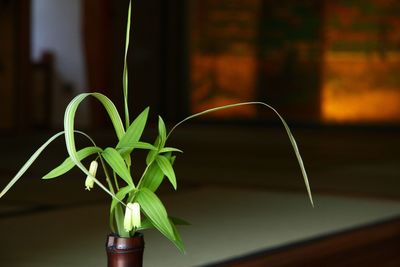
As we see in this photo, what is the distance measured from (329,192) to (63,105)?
4.40 m

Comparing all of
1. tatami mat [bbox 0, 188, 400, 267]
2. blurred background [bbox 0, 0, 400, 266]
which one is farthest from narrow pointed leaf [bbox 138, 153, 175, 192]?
blurred background [bbox 0, 0, 400, 266]

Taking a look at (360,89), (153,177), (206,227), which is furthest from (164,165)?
(360,89)

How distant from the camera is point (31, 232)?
2477 millimetres

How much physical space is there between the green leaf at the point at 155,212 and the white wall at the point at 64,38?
6653mm

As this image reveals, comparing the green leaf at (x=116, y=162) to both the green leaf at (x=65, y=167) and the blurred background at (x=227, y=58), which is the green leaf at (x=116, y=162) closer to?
the green leaf at (x=65, y=167)

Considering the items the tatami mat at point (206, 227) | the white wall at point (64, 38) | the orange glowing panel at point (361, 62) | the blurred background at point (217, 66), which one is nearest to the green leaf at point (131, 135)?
the tatami mat at point (206, 227)

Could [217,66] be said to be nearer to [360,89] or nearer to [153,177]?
[360,89]

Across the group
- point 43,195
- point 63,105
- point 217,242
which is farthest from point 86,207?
point 63,105

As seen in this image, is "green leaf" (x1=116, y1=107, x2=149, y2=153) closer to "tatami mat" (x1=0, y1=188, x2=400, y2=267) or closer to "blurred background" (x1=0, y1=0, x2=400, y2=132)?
"tatami mat" (x1=0, y1=188, x2=400, y2=267)

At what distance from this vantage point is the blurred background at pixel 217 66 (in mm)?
6934

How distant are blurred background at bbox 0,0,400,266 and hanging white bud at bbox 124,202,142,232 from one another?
5.19m

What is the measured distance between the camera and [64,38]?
7.91 meters

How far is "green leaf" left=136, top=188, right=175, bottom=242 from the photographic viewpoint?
122cm

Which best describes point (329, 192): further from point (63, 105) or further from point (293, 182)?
point (63, 105)
